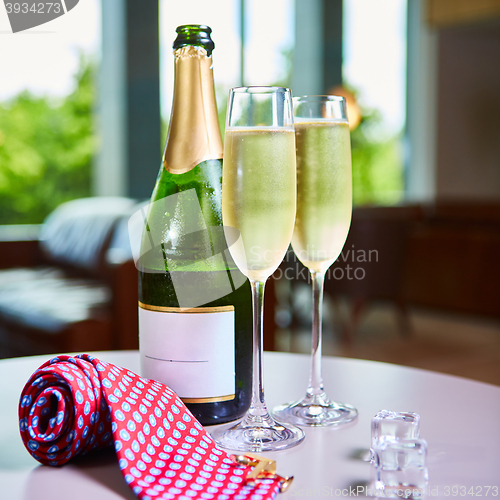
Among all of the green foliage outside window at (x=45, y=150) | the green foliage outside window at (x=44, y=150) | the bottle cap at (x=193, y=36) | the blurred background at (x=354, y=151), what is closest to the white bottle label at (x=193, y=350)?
the bottle cap at (x=193, y=36)

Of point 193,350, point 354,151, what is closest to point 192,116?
point 193,350

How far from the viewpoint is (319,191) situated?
2.33ft

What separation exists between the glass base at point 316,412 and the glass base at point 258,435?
1.3 inches

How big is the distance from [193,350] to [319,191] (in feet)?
0.76

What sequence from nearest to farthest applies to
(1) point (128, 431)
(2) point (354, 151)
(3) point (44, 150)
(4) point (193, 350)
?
(1) point (128, 431) < (4) point (193, 350) < (3) point (44, 150) < (2) point (354, 151)

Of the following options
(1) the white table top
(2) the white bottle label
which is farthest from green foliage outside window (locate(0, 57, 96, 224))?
(2) the white bottle label

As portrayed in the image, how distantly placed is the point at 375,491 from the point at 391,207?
449 cm

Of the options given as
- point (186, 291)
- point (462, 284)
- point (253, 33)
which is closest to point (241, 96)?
point (186, 291)

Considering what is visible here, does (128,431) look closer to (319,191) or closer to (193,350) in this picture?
(193,350)

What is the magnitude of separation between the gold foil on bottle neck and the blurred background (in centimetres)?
59

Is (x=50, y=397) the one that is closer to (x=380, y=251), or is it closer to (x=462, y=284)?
(x=380, y=251)

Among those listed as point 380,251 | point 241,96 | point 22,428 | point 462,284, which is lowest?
point 462,284

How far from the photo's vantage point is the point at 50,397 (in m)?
0.55

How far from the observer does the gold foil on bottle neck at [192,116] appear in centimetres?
70
